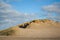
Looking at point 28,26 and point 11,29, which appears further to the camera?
point 28,26

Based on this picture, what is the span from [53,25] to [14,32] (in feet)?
25.7

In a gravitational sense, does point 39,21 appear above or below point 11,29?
above

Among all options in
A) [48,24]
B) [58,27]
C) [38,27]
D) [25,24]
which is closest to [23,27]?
[25,24]

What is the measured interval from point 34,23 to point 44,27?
5.82 ft

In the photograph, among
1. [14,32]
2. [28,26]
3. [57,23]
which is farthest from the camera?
[57,23]

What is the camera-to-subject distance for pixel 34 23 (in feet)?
78.8

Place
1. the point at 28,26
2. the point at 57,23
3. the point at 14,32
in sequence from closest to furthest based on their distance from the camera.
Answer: the point at 14,32
the point at 28,26
the point at 57,23

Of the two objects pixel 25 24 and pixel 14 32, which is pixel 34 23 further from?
pixel 14 32

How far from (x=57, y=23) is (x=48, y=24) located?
150 centimetres

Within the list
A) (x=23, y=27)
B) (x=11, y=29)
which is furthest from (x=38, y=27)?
(x=11, y=29)

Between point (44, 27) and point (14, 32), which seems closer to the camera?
point (14, 32)

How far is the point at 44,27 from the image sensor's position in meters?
24.4

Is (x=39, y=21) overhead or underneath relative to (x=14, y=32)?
overhead

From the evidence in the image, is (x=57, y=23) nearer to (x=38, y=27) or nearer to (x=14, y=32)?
(x=38, y=27)
